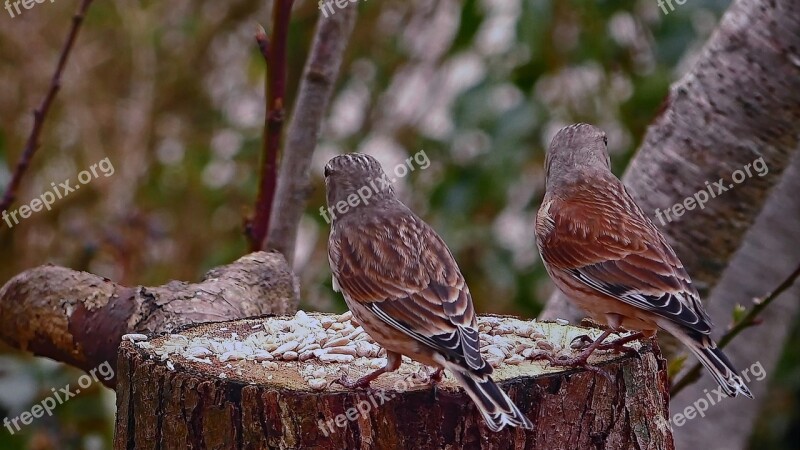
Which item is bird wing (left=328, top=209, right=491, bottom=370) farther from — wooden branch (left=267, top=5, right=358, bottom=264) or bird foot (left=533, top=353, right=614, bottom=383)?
wooden branch (left=267, top=5, right=358, bottom=264)

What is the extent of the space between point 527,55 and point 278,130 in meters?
2.16

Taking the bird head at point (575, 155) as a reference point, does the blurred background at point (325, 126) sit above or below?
above

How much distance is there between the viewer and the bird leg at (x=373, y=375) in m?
2.56

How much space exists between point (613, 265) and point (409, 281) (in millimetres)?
669

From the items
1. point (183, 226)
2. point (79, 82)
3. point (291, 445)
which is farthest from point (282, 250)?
point (79, 82)

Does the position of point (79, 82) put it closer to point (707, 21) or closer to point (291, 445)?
point (707, 21)

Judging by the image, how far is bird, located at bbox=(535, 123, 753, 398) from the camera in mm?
2822

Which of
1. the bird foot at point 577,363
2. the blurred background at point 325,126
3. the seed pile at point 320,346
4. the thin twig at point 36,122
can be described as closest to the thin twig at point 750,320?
the seed pile at point 320,346

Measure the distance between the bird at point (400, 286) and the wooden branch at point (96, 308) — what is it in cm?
52

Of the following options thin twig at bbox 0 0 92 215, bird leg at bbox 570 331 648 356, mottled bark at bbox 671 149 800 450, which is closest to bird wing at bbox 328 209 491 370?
bird leg at bbox 570 331 648 356

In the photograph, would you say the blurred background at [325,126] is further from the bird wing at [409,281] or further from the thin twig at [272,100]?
the bird wing at [409,281]

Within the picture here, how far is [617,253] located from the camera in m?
3.04

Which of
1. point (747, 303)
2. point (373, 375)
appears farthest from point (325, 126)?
point (373, 375)

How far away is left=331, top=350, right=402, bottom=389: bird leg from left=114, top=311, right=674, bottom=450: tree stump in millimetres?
29
